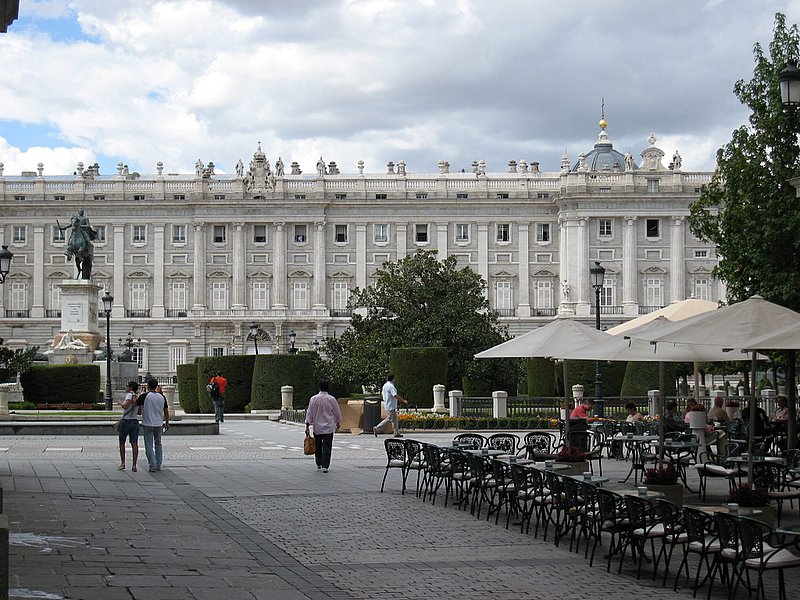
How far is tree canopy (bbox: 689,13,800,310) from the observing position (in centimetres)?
2334

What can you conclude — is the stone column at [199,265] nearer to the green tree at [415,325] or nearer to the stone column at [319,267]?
the stone column at [319,267]

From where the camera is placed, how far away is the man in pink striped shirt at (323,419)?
19969 mm

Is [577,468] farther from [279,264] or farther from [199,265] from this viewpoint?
[199,265]

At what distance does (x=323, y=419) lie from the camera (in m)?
20.2

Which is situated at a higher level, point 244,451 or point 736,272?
point 736,272

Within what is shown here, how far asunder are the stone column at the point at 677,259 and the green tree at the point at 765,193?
6636 centimetres

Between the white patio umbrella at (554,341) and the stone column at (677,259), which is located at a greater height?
the stone column at (677,259)

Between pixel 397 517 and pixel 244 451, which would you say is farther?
pixel 244 451

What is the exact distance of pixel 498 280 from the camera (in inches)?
3642

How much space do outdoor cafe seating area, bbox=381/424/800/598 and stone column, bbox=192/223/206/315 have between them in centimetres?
7250

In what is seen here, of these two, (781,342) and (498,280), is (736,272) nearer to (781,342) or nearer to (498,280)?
(781,342)

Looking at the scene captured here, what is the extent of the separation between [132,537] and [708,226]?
17.5m

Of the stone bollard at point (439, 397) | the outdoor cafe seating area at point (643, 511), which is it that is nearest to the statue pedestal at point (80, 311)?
the stone bollard at point (439, 397)

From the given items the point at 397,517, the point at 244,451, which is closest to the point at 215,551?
the point at 397,517
